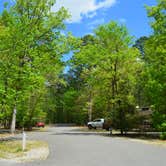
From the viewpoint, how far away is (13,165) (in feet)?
45.0

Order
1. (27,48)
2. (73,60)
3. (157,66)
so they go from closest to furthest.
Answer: (27,48)
(157,66)
(73,60)

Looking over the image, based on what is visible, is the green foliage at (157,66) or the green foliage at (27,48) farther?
the green foliage at (157,66)

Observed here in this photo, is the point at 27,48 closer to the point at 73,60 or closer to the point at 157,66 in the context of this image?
the point at 73,60

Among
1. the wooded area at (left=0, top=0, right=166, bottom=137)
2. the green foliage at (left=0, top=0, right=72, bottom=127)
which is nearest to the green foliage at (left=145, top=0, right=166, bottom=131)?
the wooded area at (left=0, top=0, right=166, bottom=137)

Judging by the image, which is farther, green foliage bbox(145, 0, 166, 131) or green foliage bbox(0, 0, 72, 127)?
green foliage bbox(145, 0, 166, 131)

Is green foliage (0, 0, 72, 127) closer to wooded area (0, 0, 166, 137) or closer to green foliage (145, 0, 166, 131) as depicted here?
wooded area (0, 0, 166, 137)

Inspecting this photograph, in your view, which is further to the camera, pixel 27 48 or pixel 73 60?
pixel 73 60

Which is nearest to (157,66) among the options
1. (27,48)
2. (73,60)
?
(73,60)

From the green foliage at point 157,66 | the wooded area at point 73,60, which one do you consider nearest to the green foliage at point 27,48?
the wooded area at point 73,60

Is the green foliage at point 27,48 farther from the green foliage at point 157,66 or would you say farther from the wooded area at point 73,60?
the green foliage at point 157,66

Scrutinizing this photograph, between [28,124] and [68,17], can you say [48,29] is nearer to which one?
[68,17]

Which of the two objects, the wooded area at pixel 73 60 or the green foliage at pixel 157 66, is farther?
the green foliage at pixel 157 66

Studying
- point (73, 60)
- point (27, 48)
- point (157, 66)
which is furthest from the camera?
point (73, 60)

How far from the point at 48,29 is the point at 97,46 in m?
9.74
